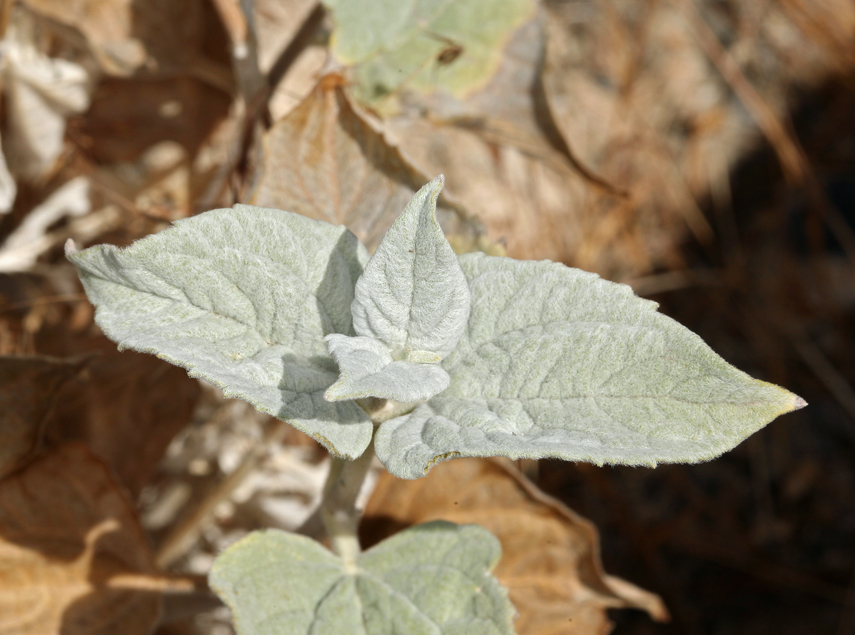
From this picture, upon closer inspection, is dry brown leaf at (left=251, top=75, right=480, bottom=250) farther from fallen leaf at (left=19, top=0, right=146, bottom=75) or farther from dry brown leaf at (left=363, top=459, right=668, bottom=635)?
fallen leaf at (left=19, top=0, right=146, bottom=75)

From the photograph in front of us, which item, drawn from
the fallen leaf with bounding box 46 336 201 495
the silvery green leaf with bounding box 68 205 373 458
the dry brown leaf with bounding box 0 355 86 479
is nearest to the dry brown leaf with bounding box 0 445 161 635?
the dry brown leaf with bounding box 0 355 86 479

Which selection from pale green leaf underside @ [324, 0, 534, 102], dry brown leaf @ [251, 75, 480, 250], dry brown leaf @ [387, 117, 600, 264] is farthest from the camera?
dry brown leaf @ [387, 117, 600, 264]

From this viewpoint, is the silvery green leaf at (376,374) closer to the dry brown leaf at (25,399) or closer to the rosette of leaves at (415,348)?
the rosette of leaves at (415,348)

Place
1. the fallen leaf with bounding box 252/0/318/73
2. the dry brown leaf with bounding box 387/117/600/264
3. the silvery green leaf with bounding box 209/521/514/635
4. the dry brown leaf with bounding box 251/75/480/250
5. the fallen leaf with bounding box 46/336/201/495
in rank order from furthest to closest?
the dry brown leaf with bounding box 387/117/600/264, the fallen leaf with bounding box 252/0/318/73, the fallen leaf with bounding box 46/336/201/495, the dry brown leaf with bounding box 251/75/480/250, the silvery green leaf with bounding box 209/521/514/635

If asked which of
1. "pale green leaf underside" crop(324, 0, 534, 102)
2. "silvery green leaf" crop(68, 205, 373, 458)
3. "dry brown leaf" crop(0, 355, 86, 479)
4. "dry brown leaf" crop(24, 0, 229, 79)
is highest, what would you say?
"pale green leaf underside" crop(324, 0, 534, 102)

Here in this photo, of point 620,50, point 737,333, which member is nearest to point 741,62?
point 620,50

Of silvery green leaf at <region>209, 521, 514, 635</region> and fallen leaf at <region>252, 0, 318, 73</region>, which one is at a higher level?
fallen leaf at <region>252, 0, 318, 73</region>

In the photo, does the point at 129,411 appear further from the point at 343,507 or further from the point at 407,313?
the point at 407,313

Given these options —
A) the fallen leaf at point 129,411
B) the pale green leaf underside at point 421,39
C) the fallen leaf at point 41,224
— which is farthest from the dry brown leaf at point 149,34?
the fallen leaf at point 129,411
